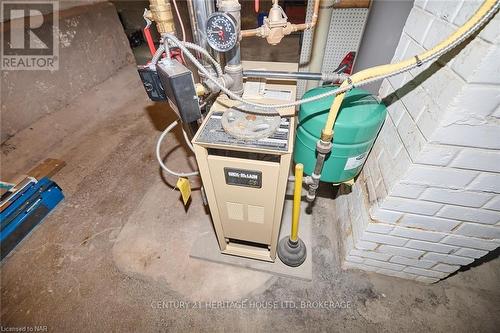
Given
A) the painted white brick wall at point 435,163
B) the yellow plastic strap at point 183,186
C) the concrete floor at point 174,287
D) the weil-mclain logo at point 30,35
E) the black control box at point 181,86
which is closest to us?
the painted white brick wall at point 435,163

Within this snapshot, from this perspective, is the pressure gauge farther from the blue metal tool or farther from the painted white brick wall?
the blue metal tool

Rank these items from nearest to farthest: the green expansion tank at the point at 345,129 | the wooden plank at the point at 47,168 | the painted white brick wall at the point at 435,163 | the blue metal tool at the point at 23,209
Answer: the painted white brick wall at the point at 435,163, the green expansion tank at the point at 345,129, the blue metal tool at the point at 23,209, the wooden plank at the point at 47,168

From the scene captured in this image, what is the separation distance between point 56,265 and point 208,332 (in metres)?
1.13

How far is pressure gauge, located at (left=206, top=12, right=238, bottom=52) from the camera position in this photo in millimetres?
841

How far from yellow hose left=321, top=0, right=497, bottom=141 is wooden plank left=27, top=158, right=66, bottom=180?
A: 2.40 meters

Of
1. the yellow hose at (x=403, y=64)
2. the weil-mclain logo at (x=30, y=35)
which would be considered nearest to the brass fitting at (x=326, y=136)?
the yellow hose at (x=403, y=64)

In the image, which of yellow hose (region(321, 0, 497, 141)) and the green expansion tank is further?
the green expansion tank

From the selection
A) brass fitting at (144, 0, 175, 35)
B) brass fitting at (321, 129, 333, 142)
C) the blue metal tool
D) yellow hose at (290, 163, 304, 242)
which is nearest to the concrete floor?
the blue metal tool

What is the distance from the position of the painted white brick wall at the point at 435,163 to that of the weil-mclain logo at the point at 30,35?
10.9ft

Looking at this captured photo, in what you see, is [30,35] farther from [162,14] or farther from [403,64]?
[403,64]

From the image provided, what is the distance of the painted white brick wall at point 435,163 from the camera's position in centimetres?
68

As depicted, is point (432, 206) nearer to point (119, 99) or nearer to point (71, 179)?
point (71, 179)

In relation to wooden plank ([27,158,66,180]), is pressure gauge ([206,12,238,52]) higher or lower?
higher

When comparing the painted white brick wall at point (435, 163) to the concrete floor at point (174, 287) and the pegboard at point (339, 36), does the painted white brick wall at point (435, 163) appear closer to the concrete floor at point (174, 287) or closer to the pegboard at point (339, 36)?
the concrete floor at point (174, 287)
